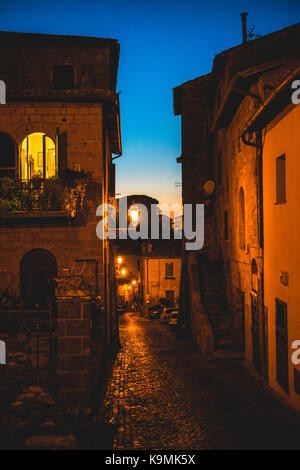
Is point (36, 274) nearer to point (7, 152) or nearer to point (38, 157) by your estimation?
point (38, 157)

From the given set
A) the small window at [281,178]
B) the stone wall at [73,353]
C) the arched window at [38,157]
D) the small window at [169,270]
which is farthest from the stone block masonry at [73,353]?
the small window at [169,270]

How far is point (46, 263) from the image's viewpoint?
1351 centimetres

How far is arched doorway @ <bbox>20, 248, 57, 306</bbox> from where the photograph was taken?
13438 millimetres

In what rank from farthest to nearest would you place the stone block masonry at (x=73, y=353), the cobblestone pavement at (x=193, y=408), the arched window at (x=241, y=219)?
the arched window at (x=241, y=219) < the cobblestone pavement at (x=193, y=408) < the stone block masonry at (x=73, y=353)

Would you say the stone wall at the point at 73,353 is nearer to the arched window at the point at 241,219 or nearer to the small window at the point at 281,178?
the small window at the point at 281,178

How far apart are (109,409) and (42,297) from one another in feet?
16.0

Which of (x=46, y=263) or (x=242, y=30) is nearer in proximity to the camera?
(x=46, y=263)

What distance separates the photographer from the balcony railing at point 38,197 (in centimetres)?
1274

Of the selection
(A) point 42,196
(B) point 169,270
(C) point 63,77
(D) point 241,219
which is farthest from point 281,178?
(B) point 169,270

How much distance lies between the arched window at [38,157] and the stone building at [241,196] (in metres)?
5.95

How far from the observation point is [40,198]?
12.9 meters

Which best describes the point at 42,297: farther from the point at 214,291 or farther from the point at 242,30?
the point at 242,30

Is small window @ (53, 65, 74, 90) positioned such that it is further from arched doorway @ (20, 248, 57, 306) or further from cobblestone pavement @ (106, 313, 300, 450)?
cobblestone pavement @ (106, 313, 300, 450)
